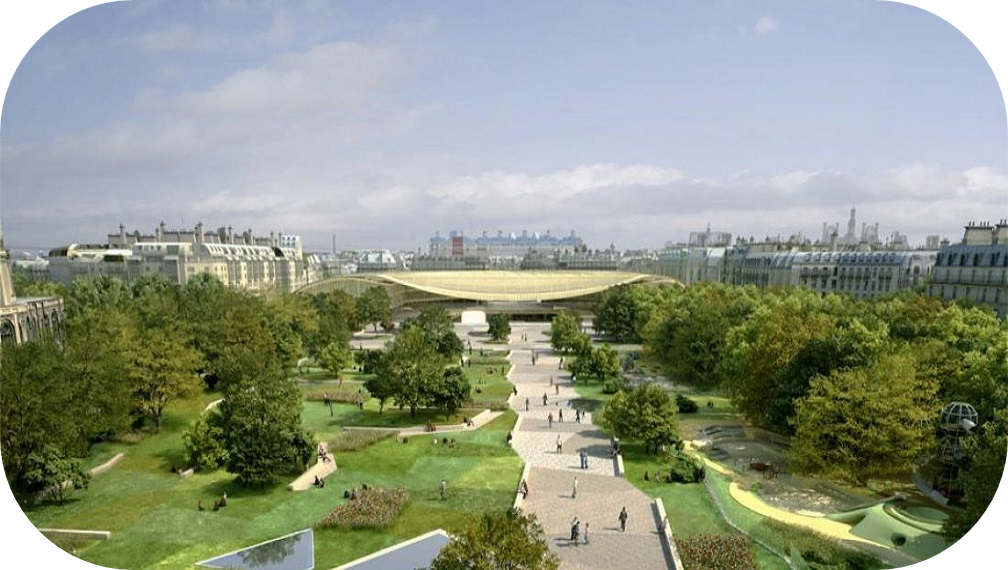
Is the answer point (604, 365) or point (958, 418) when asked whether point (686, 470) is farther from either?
point (604, 365)

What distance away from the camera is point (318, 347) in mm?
42375

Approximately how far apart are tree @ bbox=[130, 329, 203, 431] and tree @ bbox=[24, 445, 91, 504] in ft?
20.3

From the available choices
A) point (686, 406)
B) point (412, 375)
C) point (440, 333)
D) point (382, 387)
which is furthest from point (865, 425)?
point (440, 333)

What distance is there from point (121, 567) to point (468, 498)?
9294 millimetres

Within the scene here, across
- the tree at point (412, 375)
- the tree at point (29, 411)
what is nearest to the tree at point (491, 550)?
the tree at point (29, 411)

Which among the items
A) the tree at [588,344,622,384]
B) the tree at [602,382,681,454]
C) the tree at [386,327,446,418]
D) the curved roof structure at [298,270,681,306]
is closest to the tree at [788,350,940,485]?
the tree at [602,382,681,454]

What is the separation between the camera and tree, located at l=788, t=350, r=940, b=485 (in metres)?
18.4

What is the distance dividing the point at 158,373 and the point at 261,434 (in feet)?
27.8

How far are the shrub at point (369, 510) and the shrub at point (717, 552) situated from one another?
8034 mm

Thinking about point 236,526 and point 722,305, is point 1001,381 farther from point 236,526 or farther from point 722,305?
point 236,526

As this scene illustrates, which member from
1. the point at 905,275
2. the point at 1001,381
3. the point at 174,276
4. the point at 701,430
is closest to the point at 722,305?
the point at 701,430

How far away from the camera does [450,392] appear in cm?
2761

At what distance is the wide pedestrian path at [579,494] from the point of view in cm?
1529

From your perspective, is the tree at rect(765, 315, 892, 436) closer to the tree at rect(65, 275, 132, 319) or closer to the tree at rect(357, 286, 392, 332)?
the tree at rect(65, 275, 132, 319)
